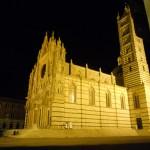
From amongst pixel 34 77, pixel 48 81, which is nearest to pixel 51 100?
pixel 48 81

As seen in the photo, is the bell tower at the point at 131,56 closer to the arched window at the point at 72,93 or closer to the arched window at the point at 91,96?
the arched window at the point at 91,96

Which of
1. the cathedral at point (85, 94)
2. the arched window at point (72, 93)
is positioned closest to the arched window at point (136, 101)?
the cathedral at point (85, 94)

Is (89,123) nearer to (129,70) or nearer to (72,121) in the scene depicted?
(72,121)

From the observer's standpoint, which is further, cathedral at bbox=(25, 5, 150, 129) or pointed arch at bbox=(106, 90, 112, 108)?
pointed arch at bbox=(106, 90, 112, 108)

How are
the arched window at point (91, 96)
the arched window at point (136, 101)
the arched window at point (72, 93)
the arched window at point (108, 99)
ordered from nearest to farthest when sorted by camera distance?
the arched window at point (72, 93), the arched window at point (91, 96), the arched window at point (108, 99), the arched window at point (136, 101)

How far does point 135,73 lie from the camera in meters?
29.1

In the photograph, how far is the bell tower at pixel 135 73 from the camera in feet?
86.8

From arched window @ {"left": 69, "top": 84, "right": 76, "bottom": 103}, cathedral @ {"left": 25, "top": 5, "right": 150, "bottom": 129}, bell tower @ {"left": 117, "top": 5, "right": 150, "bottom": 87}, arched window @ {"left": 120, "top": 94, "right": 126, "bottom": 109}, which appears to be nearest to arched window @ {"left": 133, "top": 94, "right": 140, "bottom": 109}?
cathedral @ {"left": 25, "top": 5, "right": 150, "bottom": 129}

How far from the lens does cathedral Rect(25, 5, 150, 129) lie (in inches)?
815

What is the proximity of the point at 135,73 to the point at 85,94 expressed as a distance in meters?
11.4

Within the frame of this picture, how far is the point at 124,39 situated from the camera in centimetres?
3384

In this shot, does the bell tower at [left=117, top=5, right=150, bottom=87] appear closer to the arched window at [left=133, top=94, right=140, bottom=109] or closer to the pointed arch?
the arched window at [left=133, top=94, right=140, bottom=109]

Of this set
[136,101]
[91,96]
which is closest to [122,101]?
[136,101]

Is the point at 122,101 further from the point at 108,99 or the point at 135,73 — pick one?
the point at 135,73
